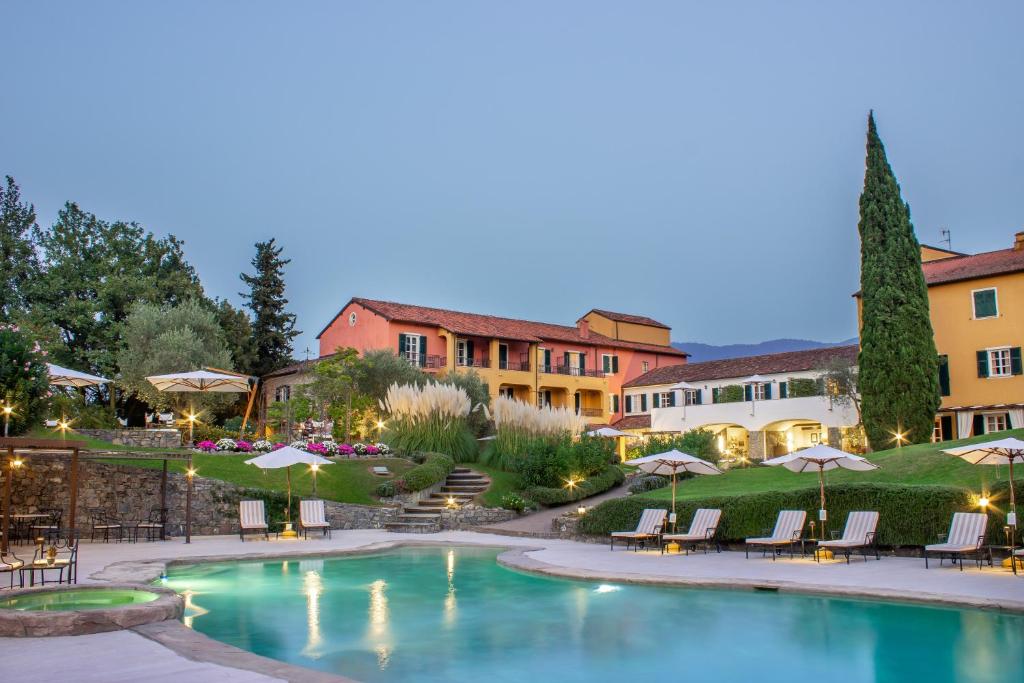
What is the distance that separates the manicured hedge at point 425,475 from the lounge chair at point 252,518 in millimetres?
4213

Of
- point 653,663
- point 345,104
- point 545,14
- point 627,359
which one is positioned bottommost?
point 653,663

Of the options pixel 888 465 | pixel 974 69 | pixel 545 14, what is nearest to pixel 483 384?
pixel 888 465

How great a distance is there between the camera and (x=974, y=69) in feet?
141

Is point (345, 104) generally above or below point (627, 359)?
above

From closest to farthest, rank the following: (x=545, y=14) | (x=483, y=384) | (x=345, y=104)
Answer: (x=483, y=384)
(x=545, y=14)
(x=345, y=104)

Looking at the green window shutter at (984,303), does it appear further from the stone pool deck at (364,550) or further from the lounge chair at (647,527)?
the lounge chair at (647,527)

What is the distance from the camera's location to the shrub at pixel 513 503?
71.5 ft

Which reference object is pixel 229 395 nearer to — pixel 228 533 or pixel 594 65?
pixel 228 533

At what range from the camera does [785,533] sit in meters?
14.4

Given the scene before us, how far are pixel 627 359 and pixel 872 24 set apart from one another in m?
20.5

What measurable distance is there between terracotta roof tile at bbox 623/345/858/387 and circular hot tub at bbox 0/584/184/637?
27238 millimetres

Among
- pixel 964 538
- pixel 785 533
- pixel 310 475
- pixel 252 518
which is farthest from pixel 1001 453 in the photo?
pixel 310 475

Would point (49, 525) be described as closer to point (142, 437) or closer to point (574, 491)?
point (142, 437)

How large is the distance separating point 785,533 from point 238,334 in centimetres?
3332
